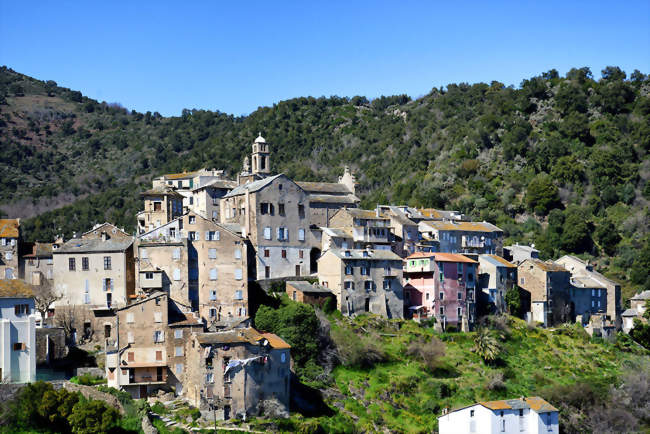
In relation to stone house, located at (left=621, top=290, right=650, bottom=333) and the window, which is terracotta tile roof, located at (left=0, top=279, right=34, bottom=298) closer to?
the window

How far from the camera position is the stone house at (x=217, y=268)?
68.9m

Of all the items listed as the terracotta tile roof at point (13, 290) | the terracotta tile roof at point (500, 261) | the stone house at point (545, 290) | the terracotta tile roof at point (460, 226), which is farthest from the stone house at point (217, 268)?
the stone house at point (545, 290)

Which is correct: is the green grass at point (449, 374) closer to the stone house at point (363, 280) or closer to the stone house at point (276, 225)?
the stone house at point (363, 280)

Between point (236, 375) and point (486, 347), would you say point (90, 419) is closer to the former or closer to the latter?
point (236, 375)

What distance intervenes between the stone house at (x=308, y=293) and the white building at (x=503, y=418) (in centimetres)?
1442

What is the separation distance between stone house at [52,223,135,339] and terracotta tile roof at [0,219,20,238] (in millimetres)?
8066

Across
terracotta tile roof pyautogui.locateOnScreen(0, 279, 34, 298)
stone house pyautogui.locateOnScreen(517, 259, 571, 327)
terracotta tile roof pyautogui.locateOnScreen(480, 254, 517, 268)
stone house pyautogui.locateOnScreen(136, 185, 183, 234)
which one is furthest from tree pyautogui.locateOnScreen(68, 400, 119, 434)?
stone house pyautogui.locateOnScreen(517, 259, 571, 327)

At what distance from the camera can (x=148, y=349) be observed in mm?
60938

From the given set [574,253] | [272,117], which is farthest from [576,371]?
[272,117]

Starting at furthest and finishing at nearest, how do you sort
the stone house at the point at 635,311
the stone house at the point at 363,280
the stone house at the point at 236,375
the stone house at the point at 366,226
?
the stone house at the point at 635,311 → the stone house at the point at 366,226 → the stone house at the point at 363,280 → the stone house at the point at 236,375

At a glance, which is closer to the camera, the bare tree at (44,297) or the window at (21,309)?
the window at (21,309)

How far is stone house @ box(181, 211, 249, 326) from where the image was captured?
68938 millimetres

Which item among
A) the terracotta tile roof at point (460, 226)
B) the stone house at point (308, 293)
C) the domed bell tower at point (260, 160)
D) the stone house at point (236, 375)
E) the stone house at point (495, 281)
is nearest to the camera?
the stone house at point (236, 375)

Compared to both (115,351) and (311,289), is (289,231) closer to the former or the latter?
(311,289)
